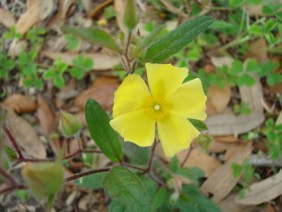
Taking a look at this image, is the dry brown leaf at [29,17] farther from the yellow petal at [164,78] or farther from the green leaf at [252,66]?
the yellow petal at [164,78]

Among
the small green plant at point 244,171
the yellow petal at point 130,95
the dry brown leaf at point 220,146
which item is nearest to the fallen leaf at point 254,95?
the dry brown leaf at point 220,146

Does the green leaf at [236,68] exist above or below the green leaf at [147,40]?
below

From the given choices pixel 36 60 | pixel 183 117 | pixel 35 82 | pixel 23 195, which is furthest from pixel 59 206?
pixel 183 117

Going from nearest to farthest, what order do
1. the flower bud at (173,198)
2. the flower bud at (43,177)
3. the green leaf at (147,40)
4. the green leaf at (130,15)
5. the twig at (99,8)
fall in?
the flower bud at (43,177), the green leaf at (130,15), the green leaf at (147,40), the flower bud at (173,198), the twig at (99,8)

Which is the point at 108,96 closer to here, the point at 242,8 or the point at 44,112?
the point at 44,112

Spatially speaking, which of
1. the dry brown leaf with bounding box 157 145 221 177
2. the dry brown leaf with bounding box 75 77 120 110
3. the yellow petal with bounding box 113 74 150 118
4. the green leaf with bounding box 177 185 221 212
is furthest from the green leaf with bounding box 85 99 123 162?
the dry brown leaf with bounding box 75 77 120 110

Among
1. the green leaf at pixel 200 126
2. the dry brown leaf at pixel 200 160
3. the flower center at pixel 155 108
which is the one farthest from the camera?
the dry brown leaf at pixel 200 160

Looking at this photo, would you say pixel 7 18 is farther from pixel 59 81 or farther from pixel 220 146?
pixel 220 146
